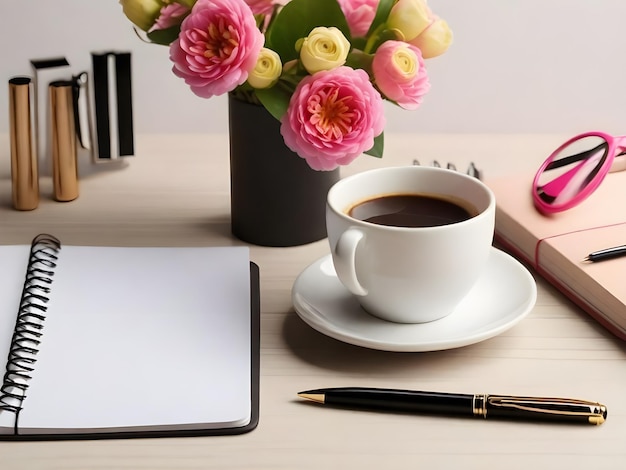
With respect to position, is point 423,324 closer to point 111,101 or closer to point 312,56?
point 312,56

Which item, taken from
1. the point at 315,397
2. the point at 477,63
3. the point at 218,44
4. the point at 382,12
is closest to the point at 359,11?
the point at 382,12

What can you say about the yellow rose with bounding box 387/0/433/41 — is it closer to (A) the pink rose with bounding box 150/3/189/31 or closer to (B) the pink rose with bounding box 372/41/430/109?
(B) the pink rose with bounding box 372/41/430/109

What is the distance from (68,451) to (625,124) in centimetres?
107

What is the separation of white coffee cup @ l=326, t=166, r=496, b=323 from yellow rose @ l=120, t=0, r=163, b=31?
0.23 metres

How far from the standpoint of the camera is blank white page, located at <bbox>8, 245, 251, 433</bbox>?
0.61m

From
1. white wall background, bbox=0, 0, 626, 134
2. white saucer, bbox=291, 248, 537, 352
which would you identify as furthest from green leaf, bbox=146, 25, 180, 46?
white wall background, bbox=0, 0, 626, 134

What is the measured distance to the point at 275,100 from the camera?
775mm

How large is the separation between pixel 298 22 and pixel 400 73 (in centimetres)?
10

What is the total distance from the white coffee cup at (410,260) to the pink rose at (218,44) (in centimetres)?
13

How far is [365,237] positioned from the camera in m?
0.67

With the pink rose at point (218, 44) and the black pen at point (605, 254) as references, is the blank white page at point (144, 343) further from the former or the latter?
the black pen at point (605, 254)

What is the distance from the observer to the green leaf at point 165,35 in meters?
0.79

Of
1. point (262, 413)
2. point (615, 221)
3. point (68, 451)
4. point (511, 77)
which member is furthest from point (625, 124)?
point (68, 451)

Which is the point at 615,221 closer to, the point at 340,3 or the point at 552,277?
the point at 552,277
